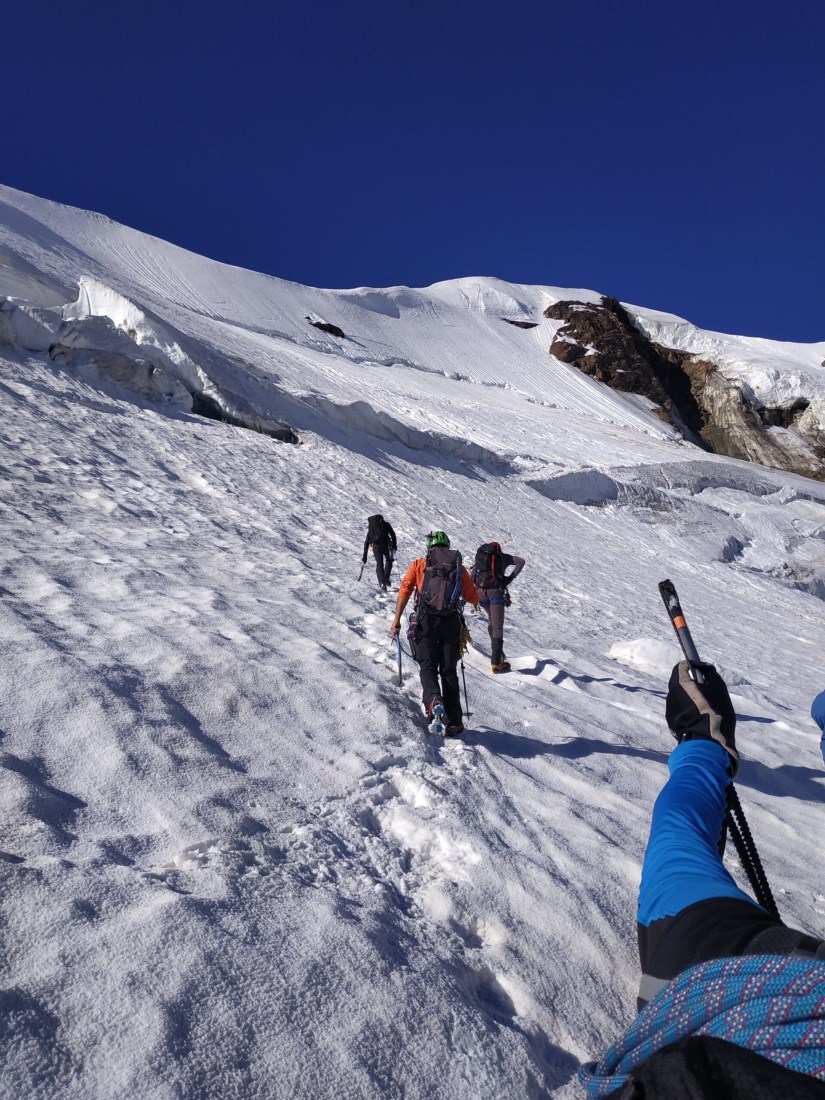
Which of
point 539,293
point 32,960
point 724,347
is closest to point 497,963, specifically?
point 32,960

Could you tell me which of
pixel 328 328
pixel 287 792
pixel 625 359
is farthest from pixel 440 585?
pixel 625 359

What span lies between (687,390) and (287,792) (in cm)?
5099

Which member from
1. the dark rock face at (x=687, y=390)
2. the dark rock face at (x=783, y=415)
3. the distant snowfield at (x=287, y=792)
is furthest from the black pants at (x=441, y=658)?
the dark rock face at (x=783, y=415)

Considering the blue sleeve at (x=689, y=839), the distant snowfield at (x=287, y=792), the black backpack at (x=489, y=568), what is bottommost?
the distant snowfield at (x=287, y=792)

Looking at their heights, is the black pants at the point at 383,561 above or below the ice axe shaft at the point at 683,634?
below

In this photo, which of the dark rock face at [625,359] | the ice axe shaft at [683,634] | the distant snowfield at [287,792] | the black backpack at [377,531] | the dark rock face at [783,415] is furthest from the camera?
the dark rock face at [625,359]

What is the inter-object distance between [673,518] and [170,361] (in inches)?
595

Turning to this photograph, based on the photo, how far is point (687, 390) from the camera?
1885 inches

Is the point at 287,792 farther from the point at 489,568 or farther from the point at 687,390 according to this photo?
the point at 687,390

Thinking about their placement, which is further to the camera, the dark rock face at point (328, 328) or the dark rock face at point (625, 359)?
the dark rock face at point (625, 359)

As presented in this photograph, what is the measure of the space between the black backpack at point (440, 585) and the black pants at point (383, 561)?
364 cm

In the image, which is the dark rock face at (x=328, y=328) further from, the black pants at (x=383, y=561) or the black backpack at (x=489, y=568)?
the black backpack at (x=489, y=568)

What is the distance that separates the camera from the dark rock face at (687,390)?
4022 cm

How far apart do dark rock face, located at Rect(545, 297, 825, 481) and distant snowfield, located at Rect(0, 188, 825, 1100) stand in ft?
107
